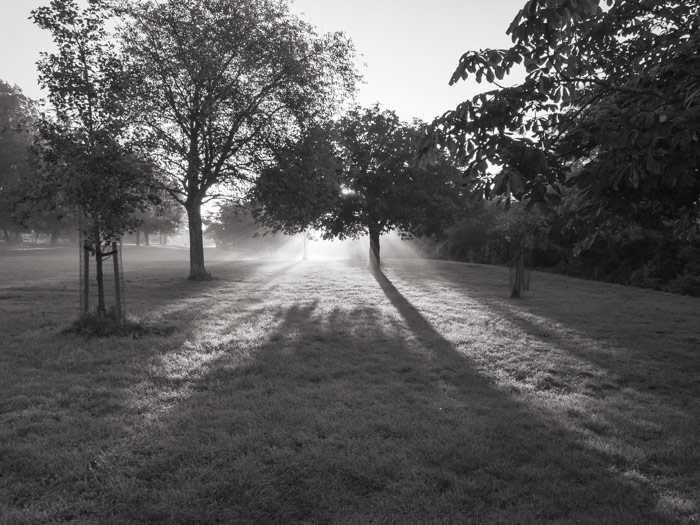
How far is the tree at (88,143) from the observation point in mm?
8578

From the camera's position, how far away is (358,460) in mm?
4129

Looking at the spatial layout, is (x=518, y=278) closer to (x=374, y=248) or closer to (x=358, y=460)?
(x=374, y=248)

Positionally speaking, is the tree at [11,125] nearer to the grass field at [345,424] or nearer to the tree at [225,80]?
the tree at [225,80]

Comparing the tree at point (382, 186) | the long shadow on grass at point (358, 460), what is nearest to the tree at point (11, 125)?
the tree at point (382, 186)

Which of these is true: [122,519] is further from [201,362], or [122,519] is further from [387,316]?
[387,316]

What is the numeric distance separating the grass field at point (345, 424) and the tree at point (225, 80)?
10493mm

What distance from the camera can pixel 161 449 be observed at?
428 centimetres

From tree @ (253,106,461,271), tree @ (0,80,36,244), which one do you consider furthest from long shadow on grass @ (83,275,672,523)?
tree @ (0,80,36,244)

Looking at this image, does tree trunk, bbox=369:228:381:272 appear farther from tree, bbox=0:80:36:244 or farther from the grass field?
tree, bbox=0:80:36:244

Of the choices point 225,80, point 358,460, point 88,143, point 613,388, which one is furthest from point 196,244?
point 613,388

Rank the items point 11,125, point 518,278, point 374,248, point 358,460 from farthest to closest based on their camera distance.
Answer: point 11,125, point 374,248, point 518,278, point 358,460

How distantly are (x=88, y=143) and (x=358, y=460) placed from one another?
8.59 metres

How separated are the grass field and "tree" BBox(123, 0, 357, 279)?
34.4 feet

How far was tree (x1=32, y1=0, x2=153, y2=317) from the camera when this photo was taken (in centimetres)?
858
